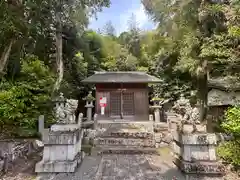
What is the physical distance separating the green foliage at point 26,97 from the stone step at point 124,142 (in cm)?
279

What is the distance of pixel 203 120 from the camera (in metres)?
9.94

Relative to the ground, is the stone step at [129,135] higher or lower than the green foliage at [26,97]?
lower

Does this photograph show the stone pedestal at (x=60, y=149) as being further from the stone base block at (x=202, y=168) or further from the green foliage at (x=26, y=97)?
the stone base block at (x=202, y=168)

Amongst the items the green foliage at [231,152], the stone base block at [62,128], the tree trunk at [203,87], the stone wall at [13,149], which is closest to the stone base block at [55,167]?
the stone base block at [62,128]

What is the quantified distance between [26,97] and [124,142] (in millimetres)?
4525

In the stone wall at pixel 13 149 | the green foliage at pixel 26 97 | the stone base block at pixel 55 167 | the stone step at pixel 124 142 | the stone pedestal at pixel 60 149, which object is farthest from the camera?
the stone step at pixel 124 142

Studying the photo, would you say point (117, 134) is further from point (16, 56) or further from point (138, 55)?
point (138, 55)

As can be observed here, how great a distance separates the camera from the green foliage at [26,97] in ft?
20.8

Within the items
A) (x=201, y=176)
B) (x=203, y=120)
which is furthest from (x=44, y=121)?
(x=203, y=120)

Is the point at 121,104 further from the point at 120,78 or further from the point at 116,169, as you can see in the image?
the point at 116,169

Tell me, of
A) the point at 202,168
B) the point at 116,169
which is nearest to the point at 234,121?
the point at 202,168

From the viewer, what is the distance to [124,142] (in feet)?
24.5

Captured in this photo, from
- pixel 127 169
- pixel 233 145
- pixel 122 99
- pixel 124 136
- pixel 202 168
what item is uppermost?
pixel 122 99

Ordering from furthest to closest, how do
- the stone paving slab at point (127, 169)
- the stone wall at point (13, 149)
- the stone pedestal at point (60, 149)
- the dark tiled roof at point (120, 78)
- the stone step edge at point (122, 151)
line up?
1. the dark tiled roof at point (120, 78)
2. the stone step edge at point (122, 151)
3. the stone wall at point (13, 149)
4. the stone pedestal at point (60, 149)
5. the stone paving slab at point (127, 169)
